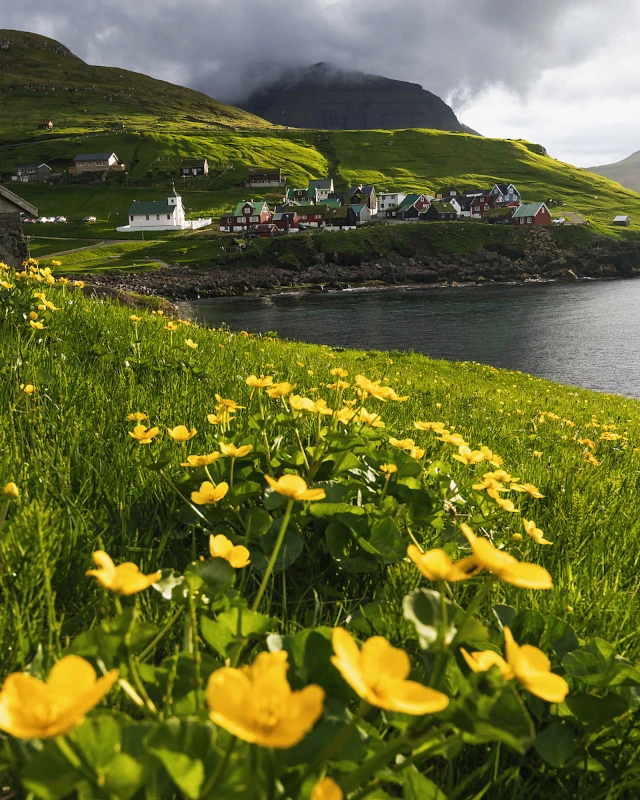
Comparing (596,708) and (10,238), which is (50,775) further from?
(10,238)

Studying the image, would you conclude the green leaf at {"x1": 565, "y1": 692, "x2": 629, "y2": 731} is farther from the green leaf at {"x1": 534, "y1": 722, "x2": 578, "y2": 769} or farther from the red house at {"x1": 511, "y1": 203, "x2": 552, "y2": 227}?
the red house at {"x1": 511, "y1": 203, "x2": 552, "y2": 227}

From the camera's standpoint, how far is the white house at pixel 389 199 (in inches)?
4328

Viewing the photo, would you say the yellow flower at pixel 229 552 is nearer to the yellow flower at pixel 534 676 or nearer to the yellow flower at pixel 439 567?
the yellow flower at pixel 439 567

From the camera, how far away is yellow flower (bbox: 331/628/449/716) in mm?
598

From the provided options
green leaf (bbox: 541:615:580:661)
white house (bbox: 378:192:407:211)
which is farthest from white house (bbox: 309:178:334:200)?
green leaf (bbox: 541:615:580:661)

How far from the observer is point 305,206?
319 ft

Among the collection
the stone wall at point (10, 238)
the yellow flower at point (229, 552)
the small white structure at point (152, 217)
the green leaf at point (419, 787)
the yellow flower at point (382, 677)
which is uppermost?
the small white structure at point (152, 217)

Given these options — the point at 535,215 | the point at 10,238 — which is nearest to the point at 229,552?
the point at 10,238

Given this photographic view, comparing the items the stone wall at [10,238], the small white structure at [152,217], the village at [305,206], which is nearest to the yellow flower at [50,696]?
the stone wall at [10,238]

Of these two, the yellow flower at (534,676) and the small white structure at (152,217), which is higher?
the small white structure at (152,217)

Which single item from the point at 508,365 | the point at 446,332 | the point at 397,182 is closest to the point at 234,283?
the point at 446,332

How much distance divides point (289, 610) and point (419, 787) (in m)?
0.76

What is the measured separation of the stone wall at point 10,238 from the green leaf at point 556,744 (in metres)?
20.1

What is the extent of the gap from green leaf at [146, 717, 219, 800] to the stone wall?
1997 cm
